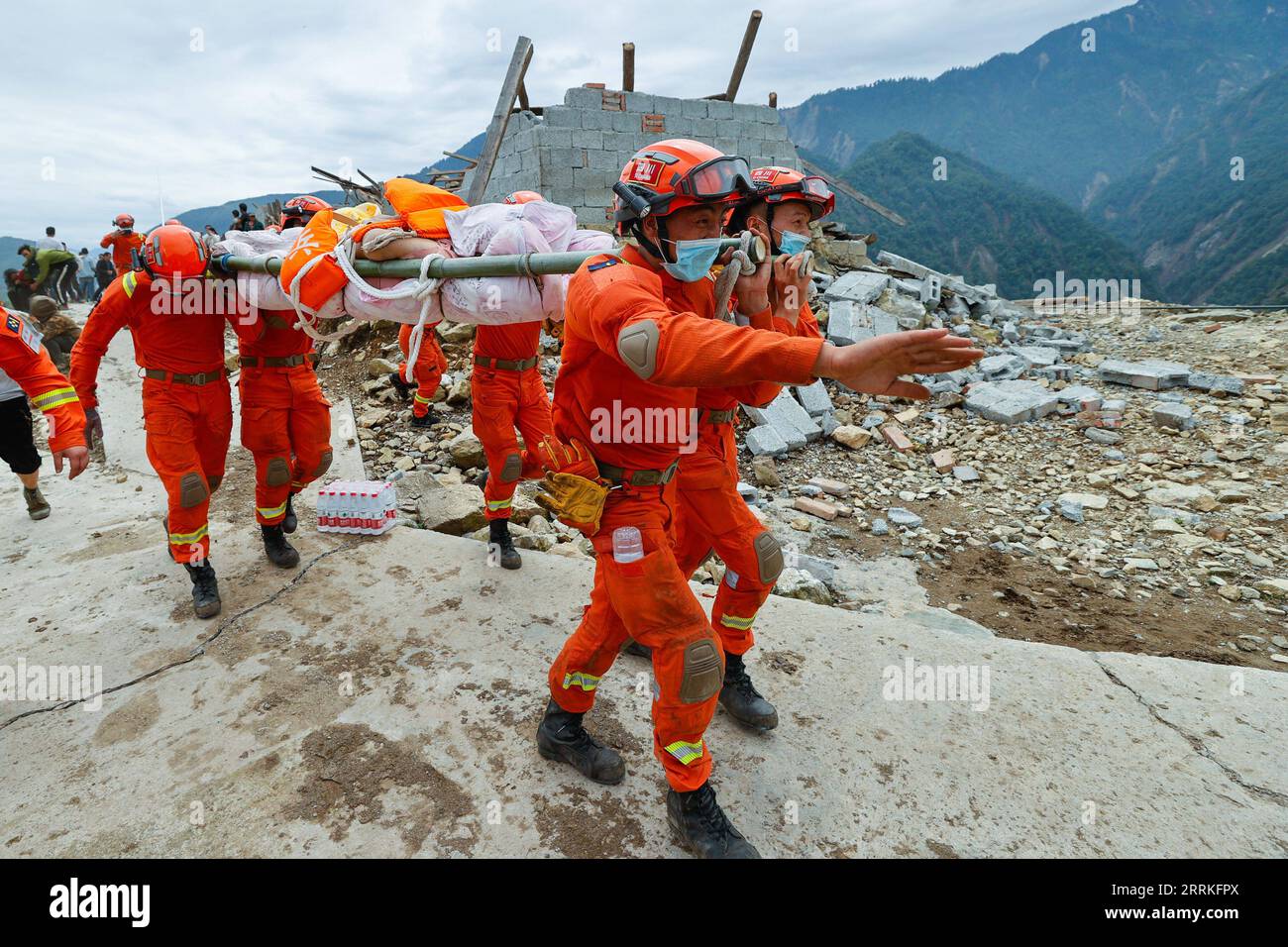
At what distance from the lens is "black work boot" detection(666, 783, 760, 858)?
201cm

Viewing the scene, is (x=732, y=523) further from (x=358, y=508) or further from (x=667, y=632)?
(x=358, y=508)

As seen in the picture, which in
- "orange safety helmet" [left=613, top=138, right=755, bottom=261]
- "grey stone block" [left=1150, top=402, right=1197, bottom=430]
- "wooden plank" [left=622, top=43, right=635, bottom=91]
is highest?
"wooden plank" [left=622, top=43, right=635, bottom=91]

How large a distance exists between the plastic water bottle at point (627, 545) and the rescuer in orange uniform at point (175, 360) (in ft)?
8.78

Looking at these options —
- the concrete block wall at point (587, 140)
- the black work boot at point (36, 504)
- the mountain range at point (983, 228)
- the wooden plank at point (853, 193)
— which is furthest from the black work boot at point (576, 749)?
the mountain range at point (983, 228)

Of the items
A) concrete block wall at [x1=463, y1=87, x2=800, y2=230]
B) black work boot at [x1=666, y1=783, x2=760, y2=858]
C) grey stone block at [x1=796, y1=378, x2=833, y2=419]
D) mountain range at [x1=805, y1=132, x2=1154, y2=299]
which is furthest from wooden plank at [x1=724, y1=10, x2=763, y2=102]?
mountain range at [x1=805, y1=132, x2=1154, y2=299]

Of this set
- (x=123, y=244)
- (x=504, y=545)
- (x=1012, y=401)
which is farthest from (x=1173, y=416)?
(x=123, y=244)

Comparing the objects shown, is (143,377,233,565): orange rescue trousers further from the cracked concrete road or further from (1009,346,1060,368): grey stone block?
(1009,346,1060,368): grey stone block

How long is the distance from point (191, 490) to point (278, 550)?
0.67 m

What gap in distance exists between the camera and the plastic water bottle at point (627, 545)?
2.01 metres

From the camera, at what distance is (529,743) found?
2.53 m

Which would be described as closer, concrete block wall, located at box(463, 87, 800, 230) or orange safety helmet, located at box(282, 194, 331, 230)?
orange safety helmet, located at box(282, 194, 331, 230)

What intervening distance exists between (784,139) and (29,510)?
461 inches

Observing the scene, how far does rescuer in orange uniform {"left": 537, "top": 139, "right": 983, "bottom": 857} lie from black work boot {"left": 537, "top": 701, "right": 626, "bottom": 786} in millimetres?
11

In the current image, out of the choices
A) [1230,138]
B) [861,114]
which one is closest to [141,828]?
[1230,138]
